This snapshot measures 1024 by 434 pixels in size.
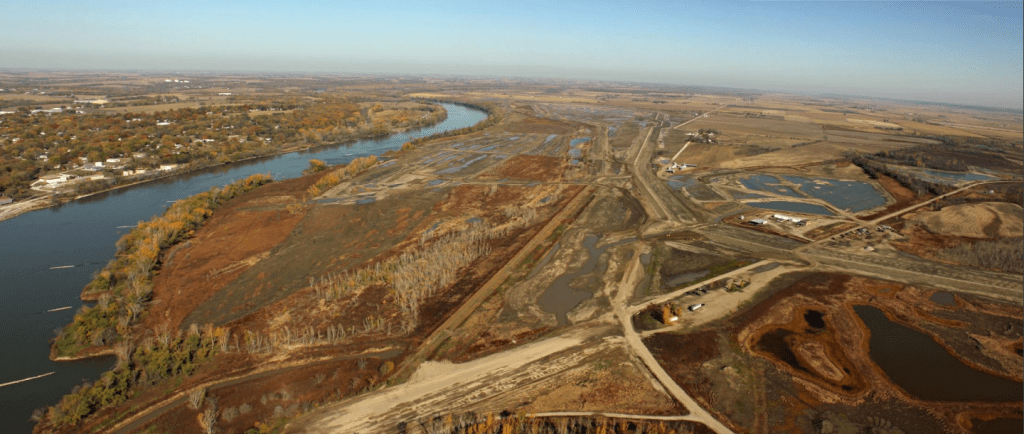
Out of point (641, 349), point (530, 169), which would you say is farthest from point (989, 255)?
point (530, 169)

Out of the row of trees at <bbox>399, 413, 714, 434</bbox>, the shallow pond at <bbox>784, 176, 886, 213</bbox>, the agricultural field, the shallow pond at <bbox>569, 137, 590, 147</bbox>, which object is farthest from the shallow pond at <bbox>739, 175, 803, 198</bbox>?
the row of trees at <bbox>399, 413, 714, 434</bbox>

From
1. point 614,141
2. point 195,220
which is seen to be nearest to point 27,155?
point 195,220

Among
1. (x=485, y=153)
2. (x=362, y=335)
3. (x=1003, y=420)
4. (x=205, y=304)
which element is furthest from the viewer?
(x=485, y=153)

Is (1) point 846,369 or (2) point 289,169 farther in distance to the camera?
(2) point 289,169

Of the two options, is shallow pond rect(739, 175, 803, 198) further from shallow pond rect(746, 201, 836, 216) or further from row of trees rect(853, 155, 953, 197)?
row of trees rect(853, 155, 953, 197)

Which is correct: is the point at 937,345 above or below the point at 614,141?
below

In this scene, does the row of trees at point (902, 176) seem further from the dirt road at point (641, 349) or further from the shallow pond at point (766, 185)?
the dirt road at point (641, 349)

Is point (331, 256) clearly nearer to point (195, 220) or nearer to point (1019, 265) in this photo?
point (195, 220)
